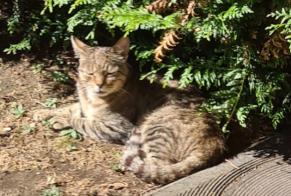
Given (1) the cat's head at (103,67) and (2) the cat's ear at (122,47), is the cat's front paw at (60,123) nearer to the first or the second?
(1) the cat's head at (103,67)

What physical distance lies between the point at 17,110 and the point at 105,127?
2.47 feet

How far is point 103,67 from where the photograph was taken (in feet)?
15.5

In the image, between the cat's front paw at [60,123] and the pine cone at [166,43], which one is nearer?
the pine cone at [166,43]

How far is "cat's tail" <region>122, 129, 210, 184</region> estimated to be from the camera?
4.19m

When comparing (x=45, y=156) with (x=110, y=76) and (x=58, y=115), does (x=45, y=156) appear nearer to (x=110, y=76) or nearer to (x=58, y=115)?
(x=58, y=115)

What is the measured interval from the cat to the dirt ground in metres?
0.12

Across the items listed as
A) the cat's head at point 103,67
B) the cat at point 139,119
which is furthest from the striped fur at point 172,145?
the cat's head at point 103,67

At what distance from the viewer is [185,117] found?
15.1 ft

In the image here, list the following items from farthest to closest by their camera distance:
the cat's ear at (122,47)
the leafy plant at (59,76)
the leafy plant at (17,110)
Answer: the leafy plant at (59,76), the leafy plant at (17,110), the cat's ear at (122,47)

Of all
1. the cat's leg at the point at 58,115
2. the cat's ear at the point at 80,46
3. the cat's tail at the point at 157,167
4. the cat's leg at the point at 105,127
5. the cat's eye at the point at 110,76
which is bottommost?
the cat's tail at the point at 157,167

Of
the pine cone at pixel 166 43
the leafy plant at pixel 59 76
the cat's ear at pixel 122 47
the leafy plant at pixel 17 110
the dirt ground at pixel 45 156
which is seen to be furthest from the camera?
the leafy plant at pixel 59 76

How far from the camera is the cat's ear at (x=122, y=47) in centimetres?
471

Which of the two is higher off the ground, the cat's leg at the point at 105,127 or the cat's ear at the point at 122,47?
the cat's ear at the point at 122,47

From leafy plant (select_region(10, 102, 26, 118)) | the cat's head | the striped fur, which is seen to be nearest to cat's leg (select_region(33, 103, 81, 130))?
leafy plant (select_region(10, 102, 26, 118))
